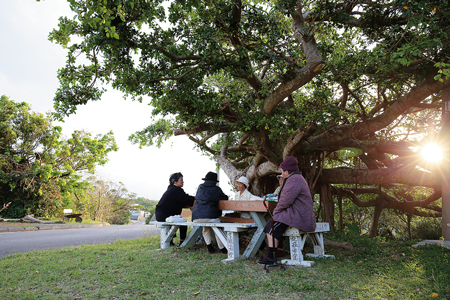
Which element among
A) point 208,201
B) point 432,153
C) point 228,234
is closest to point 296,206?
point 228,234

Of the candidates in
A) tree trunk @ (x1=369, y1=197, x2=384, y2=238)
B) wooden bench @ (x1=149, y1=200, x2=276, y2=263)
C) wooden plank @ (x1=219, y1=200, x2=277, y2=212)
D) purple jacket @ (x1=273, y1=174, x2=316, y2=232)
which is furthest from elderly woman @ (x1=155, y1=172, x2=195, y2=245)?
tree trunk @ (x1=369, y1=197, x2=384, y2=238)

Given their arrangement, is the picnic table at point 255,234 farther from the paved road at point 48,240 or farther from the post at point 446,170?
the paved road at point 48,240

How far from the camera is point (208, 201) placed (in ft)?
20.3

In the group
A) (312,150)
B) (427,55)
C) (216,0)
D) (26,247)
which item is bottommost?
(26,247)

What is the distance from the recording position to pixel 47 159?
75.0ft

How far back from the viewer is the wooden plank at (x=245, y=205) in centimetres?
536

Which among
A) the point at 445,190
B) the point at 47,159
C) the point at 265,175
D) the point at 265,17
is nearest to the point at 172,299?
→ the point at 265,17

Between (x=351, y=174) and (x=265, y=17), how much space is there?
5733 mm

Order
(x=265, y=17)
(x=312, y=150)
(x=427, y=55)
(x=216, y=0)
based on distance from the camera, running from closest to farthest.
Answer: (x=427, y=55) → (x=216, y=0) → (x=265, y=17) → (x=312, y=150)

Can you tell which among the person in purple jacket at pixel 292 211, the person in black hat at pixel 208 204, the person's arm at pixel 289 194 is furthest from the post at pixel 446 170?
the person in black hat at pixel 208 204

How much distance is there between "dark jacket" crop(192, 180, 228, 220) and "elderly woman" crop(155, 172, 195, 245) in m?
0.81

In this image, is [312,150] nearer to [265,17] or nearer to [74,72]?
[265,17]

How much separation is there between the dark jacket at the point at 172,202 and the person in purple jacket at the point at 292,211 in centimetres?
273

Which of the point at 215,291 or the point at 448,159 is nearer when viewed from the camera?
the point at 215,291
